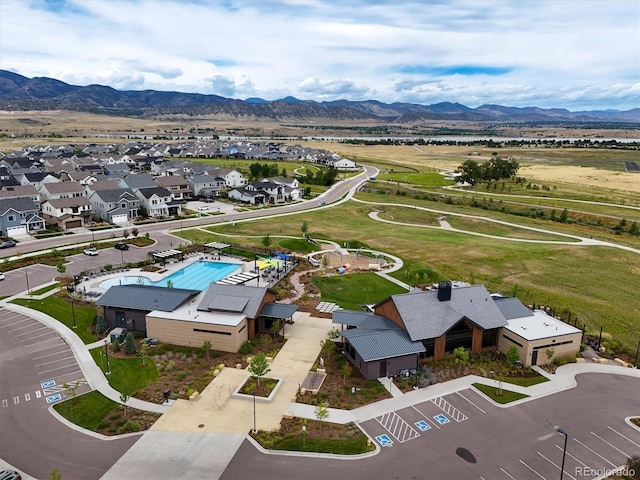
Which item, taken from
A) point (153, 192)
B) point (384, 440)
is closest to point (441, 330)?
point (384, 440)

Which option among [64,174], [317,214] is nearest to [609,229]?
[317,214]

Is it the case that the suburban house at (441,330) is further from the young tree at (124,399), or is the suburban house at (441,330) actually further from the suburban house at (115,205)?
the suburban house at (115,205)

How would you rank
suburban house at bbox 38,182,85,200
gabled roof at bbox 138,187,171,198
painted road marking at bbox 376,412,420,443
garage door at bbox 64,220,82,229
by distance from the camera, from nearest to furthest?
painted road marking at bbox 376,412,420,443, garage door at bbox 64,220,82,229, gabled roof at bbox 138,187,171,198, suburban house at bbox 38,182,85,200

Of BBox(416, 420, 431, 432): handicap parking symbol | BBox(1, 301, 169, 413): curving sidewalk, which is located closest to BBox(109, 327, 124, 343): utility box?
BBox(1, 301, 169, 413): curving sidewalk

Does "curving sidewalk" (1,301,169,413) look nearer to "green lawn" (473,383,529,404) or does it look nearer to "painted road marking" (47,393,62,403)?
"painted road marking" (47,393,62,403)

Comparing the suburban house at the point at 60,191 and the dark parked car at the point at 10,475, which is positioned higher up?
the suburban house at the point at 60,191

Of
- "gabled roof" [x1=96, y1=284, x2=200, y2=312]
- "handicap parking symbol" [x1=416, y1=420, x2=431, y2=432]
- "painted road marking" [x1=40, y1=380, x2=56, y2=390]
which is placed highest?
"gabled roof" [x1=96, y1=284, x2=200, y2=312]

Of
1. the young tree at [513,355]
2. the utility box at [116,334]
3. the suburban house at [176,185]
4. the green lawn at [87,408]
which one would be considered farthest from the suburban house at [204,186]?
the young tree at [513,355]
